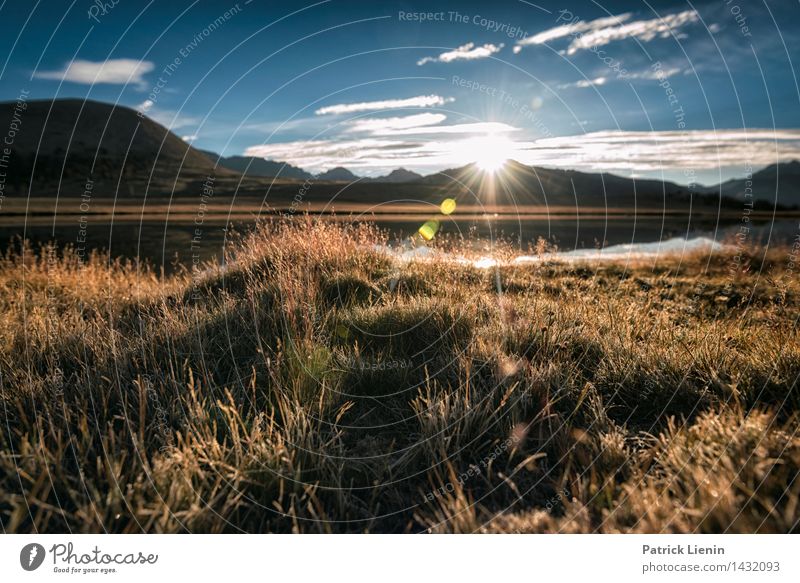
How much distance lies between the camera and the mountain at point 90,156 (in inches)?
3024

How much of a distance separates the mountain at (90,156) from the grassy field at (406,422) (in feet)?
228

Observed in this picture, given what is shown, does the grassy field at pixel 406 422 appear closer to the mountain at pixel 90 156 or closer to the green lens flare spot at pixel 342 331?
the green lens flare spot at pixel 342 331

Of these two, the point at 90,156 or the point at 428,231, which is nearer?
the point at 428,231

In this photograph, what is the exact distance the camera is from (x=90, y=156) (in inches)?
3529

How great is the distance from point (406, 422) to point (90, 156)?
105 m

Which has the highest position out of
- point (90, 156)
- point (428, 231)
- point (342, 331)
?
point (90, 156)

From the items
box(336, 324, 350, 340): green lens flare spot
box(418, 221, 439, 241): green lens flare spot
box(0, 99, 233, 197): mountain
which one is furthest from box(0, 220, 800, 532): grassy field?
box(0, 99, 233, 197): mountain

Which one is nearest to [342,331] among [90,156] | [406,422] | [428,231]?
[406,422]

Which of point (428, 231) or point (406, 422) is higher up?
point (428, 231)

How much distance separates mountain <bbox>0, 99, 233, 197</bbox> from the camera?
76.8 metres

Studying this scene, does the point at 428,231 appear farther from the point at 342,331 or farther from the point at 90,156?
the point at 90,156
